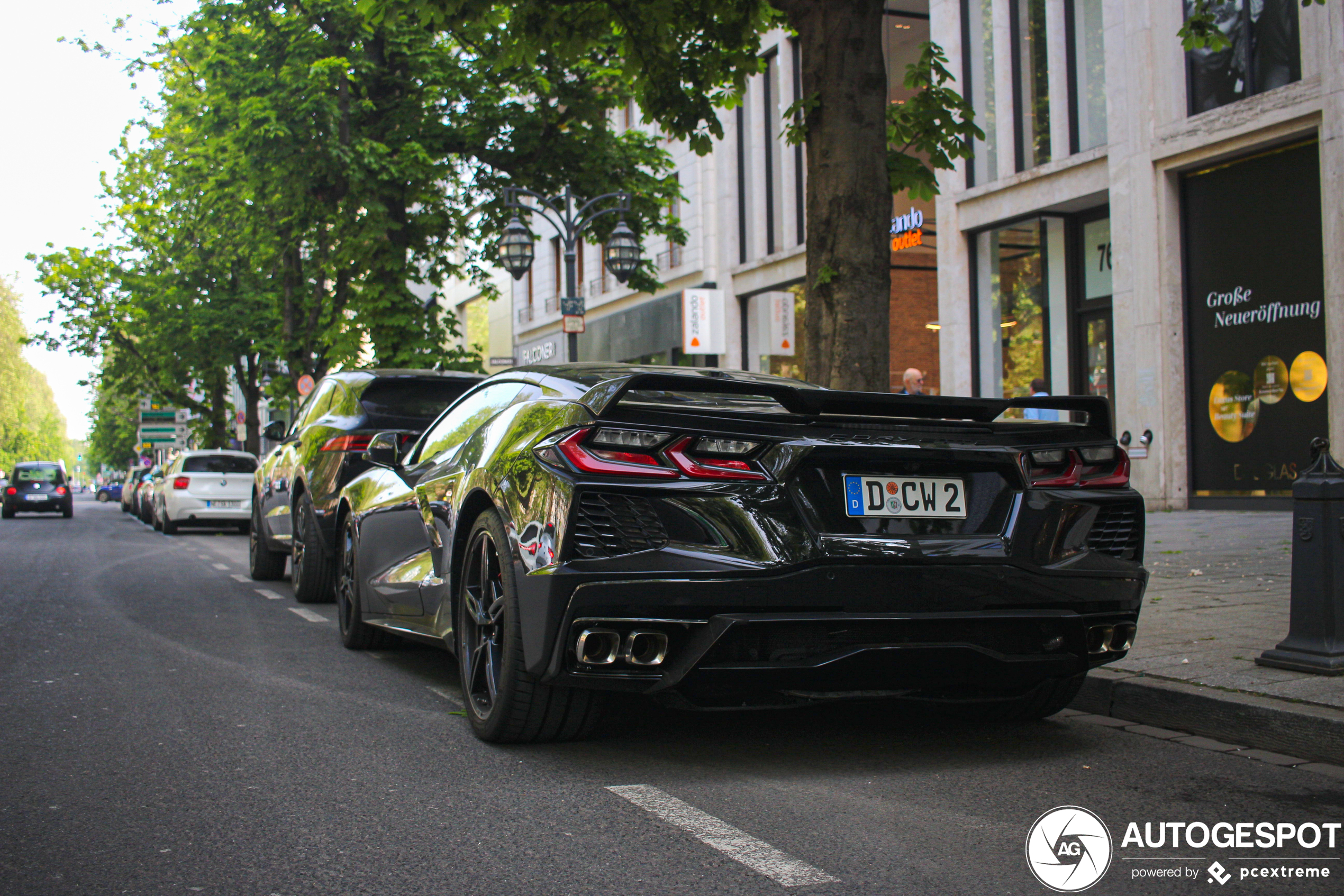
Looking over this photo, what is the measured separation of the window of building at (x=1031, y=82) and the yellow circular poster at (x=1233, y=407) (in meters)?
4.72

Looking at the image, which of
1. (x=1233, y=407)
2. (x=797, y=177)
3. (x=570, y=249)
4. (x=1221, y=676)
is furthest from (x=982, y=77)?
(x=1221, y=676)

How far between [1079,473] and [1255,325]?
41.2ft

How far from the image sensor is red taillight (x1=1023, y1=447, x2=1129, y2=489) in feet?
13.9

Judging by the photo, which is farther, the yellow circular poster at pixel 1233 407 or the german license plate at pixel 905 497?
the yellow circular poster at pixel 1233 407

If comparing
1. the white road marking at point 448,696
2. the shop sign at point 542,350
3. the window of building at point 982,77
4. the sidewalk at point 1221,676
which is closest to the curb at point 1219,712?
the sidewalk at point 1221,676

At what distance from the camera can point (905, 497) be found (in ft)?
13.3

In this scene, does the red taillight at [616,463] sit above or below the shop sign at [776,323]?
below

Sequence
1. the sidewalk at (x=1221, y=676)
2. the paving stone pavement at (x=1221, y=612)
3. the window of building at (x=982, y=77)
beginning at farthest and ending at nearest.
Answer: the window of building at (x=982, y=77) → the paving stone pavement at (x=1221, y=612) → the sidewalk at (x=1221, y=676)

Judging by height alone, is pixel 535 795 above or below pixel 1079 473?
below

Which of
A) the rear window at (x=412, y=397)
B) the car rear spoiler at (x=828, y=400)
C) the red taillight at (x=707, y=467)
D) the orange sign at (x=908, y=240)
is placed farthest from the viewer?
the orange sign at (x=908, y=240)

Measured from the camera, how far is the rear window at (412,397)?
941 centimetres

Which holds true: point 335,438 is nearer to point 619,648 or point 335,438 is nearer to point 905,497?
point 619,648

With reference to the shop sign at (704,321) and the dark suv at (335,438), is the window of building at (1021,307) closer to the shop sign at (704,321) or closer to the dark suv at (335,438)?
the shop sign at (704,321)

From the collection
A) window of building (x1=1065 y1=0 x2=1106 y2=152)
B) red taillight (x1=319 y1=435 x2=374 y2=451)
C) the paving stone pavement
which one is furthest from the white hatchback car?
the paving stone pavement
